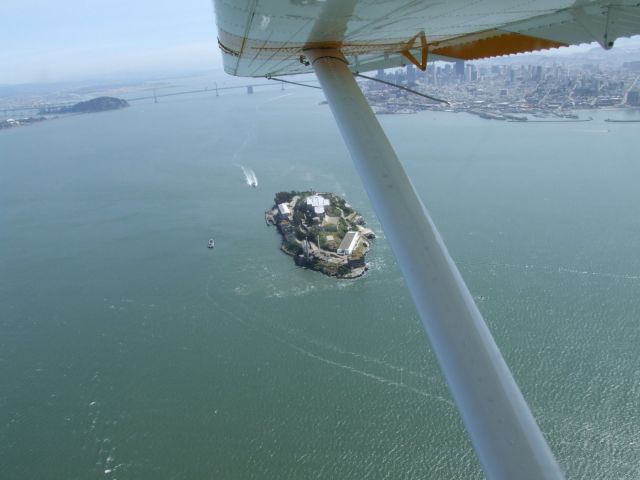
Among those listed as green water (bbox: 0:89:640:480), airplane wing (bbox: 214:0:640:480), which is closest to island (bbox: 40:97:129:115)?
green water (bbox: 0:89:640:480)

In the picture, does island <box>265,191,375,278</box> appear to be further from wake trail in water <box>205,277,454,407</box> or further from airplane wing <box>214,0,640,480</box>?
airplane wing <box>214,0,640,480</box>

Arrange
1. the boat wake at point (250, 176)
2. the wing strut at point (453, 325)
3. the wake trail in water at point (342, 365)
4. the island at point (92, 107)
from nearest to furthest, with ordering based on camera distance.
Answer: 1. the wing strut at point (453, 325)
2. the wake trail in water at point (342, 365)
3. the boat wake at point (250, 176)
4. the island at point (92, 107)

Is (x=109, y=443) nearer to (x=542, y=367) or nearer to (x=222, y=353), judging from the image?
(x=222, y=353)

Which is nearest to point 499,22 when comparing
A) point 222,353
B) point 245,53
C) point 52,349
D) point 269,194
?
point 245,53

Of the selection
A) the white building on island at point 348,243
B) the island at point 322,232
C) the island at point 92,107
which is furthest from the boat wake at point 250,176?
the island at point 92,107

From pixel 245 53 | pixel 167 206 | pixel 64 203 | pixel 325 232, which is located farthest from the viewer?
pixel 64 203

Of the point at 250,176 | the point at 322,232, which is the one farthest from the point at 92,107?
the point at 322,232

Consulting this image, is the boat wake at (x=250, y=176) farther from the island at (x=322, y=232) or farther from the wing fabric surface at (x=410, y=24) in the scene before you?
the wing fabric surface at (x=410, y=24)
